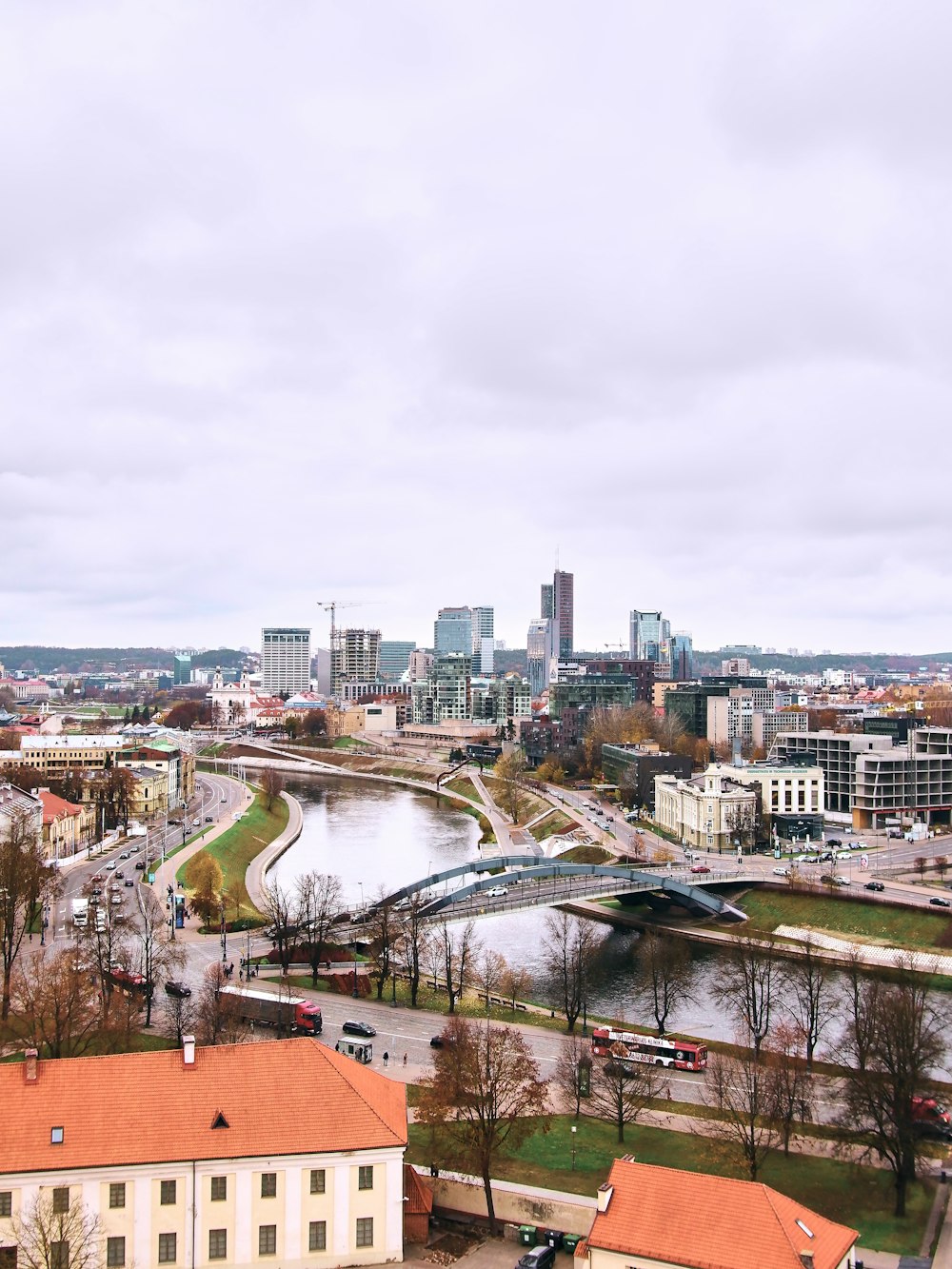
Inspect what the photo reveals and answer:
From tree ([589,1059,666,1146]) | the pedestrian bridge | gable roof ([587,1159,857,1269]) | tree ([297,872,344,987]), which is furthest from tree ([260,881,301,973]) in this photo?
gable roof ([587,1159,857,1269])

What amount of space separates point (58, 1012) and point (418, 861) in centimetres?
4156

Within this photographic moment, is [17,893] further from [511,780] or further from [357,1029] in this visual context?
[511,780]

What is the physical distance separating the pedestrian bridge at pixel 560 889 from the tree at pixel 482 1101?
19102mm

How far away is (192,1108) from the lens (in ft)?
64.0

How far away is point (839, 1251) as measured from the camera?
1689 centimetres

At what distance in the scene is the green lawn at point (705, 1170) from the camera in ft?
71.2

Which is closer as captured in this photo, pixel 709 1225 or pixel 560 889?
pixel 709 1225

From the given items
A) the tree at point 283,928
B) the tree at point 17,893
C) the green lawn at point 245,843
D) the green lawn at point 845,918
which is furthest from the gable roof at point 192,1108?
the green lawn at point 845,918

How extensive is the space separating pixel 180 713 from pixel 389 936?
133962mm

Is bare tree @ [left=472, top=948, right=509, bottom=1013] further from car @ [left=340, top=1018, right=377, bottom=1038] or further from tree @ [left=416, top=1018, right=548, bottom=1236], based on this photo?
tree @ [left=416, top=1018, right=548, bottom=1236]

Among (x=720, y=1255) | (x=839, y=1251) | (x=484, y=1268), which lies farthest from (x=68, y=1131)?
(x=839, y=1251)

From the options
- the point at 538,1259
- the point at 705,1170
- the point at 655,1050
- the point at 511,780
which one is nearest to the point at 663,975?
the point at 655,1050

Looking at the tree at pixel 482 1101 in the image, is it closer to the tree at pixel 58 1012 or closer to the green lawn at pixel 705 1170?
the green lawn at pixel 705 1170

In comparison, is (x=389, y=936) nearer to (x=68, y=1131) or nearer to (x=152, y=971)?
(x=152, y=971)
